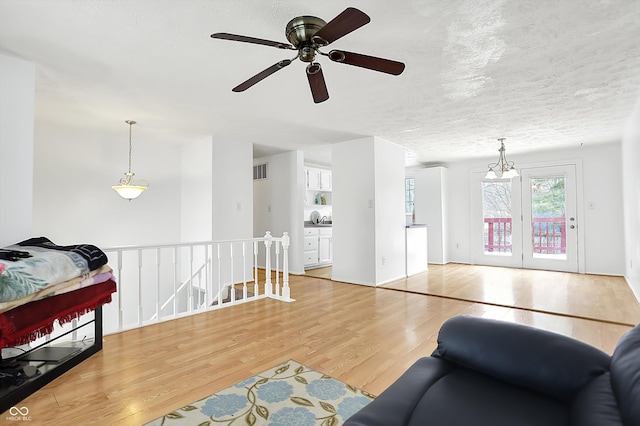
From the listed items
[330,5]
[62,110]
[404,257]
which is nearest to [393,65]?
[330,5]

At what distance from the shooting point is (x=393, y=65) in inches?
75.2

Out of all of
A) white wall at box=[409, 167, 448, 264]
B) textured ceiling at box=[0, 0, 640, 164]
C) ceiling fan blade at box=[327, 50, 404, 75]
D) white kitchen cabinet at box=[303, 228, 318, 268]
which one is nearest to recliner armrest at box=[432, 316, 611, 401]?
ceiling fan blade at box=[327, 50, 404, 75]

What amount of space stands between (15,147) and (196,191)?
292 centimetres

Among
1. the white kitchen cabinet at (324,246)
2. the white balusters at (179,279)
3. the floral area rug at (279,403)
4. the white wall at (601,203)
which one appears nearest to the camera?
the floral area rug at (279,403)

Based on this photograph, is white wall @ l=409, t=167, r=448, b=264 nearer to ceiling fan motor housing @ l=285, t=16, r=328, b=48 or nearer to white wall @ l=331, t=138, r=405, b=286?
white wall @ l=331, t=138, r=405, b=286

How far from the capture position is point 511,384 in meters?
1.29

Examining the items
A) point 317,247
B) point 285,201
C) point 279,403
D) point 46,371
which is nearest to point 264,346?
point 279,403

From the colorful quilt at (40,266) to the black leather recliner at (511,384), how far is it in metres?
2.00

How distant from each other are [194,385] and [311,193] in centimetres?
568

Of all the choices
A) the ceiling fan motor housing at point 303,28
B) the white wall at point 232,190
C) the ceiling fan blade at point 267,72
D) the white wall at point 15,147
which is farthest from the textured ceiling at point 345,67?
the white wall at point 232,190

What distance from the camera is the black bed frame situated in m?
1.88

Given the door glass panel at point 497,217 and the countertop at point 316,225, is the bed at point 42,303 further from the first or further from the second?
the door glass panel at point 497,217

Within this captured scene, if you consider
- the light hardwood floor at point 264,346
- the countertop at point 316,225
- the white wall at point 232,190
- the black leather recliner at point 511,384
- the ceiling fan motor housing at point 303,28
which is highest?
the ceiling fan motor housing at point 303,28

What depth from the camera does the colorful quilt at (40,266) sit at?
1.80 m
